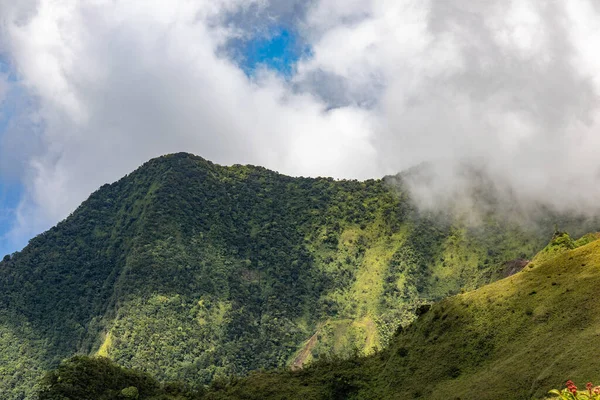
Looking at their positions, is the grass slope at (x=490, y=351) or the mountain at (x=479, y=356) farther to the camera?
the mountain at (x=479, y=356)

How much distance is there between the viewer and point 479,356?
94.0 metres

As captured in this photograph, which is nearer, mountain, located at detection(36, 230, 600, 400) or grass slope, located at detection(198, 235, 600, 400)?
grass slope, located at detection(198, 235, 600, 400)

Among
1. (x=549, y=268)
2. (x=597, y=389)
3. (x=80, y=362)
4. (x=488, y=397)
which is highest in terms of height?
(x=80, y=362)

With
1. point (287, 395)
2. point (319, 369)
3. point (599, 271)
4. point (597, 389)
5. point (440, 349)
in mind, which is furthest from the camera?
point (319, 369)

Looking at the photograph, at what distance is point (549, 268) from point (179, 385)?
3273 inches

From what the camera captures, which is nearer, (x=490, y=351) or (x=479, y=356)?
(x=490, y=351)

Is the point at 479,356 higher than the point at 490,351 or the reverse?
the reverse

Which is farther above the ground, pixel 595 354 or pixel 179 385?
pixel 179 385

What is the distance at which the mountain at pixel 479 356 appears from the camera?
3012 inches

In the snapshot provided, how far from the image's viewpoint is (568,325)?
266 feet

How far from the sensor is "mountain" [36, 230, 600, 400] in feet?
251

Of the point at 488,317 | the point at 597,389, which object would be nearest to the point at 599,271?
the point at 488,317

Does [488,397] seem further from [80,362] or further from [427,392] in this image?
[80,362]

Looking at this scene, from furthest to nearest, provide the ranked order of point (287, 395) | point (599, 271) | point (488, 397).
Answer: point (287, 395) < point (599, 271) < point (488, 397)
